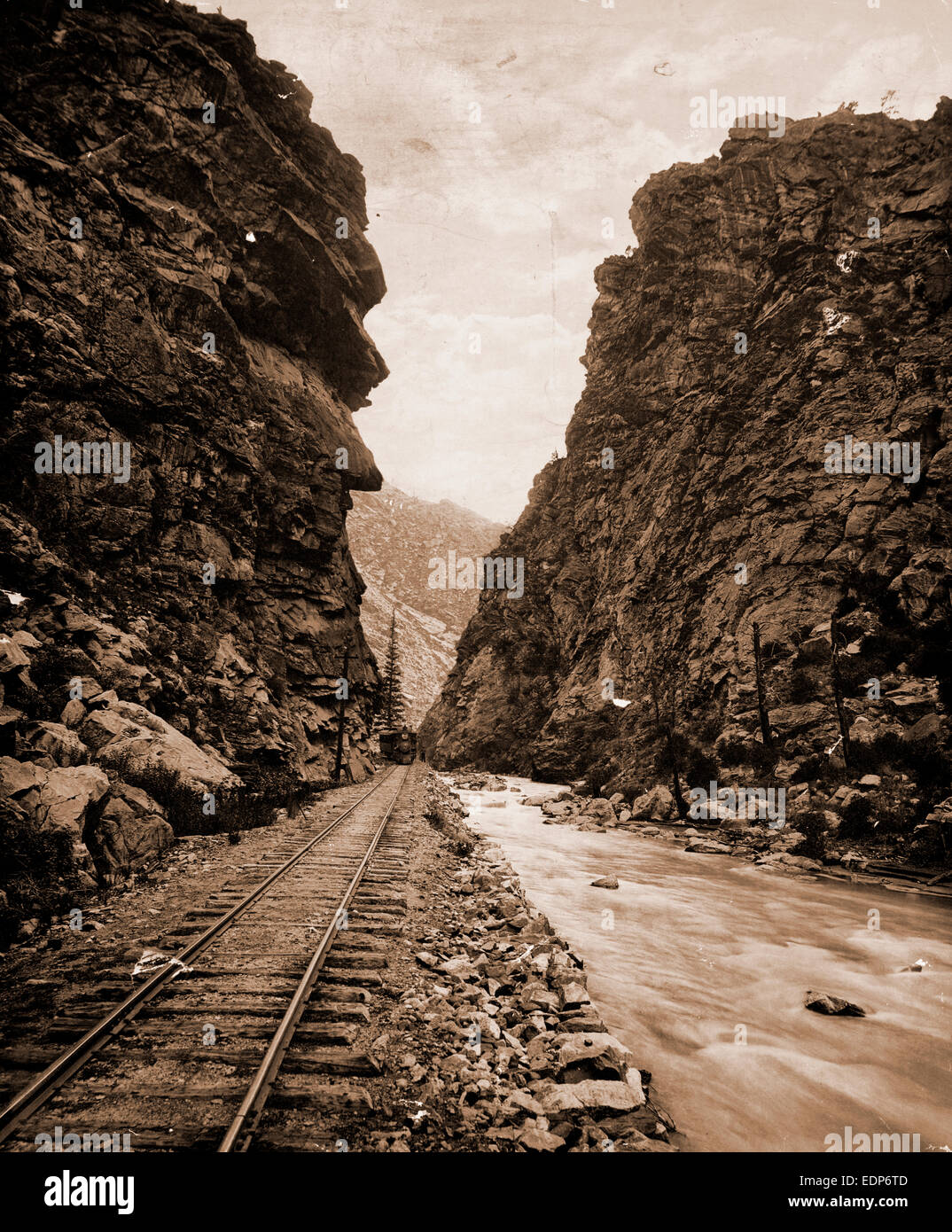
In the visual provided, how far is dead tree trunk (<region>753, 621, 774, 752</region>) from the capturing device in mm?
26455

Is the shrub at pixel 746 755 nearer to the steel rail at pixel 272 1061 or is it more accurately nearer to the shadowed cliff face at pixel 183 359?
the shadowed cliff face at pixel 183 359

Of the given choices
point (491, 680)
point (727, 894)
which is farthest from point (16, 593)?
point (491, 680)

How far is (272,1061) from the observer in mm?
4574

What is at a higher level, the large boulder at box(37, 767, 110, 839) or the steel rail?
the large boulder at box(37, 767, 110, 839)

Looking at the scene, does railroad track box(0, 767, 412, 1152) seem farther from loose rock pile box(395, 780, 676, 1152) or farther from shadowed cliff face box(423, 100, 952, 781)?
shadowed cliff face box(423, 100, 952, 781)

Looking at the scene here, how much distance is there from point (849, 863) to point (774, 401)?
33192 mm

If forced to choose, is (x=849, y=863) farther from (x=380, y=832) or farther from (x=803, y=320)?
(x=803, y=320)

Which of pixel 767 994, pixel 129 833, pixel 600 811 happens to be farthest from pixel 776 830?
pixel 129 833

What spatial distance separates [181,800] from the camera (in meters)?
13.2

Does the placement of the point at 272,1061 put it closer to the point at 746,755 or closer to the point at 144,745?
the point at 144,745

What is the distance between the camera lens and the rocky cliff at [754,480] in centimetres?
2678

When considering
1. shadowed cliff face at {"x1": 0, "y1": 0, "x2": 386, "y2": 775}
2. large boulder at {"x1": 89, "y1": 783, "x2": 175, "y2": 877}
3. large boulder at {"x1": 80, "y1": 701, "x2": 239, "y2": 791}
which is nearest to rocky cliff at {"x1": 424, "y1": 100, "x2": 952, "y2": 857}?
shadowed cliff face at {"x1": 0, "y1": 0, "x2": 386, "y2": 775}

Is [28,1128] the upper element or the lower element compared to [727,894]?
upper

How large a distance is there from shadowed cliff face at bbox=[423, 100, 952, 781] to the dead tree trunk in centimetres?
47
